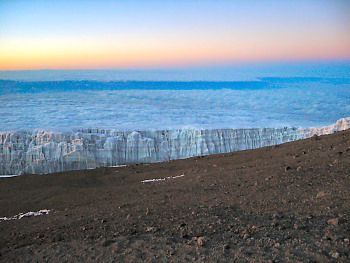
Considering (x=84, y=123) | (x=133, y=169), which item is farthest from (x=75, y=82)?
(x=133, y=169)

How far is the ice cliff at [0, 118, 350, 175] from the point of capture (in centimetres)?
1397

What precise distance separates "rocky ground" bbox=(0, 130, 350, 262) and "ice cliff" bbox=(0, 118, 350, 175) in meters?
7.39

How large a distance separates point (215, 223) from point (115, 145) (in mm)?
11421

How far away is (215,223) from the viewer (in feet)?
12.4

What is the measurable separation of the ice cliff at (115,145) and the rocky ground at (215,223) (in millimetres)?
7389

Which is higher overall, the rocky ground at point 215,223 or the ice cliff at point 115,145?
the rocky ground at point 215,223

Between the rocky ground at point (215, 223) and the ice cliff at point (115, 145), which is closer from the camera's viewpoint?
the rocky ground at point (215, 223)

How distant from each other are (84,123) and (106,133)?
4018 millimetres

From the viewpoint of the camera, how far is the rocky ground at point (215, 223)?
10.3 ft

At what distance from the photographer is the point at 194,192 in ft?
18.5

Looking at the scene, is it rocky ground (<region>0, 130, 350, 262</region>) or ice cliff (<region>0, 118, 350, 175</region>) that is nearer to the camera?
rocky ground (<region>0, 130, 350, 262</region>)

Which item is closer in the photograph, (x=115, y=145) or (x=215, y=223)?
(x=215, y=223)

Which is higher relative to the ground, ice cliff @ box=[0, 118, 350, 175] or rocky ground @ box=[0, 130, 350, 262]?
rocky ground @ box=[0, 130, 350, 262]

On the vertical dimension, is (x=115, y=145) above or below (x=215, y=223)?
below
